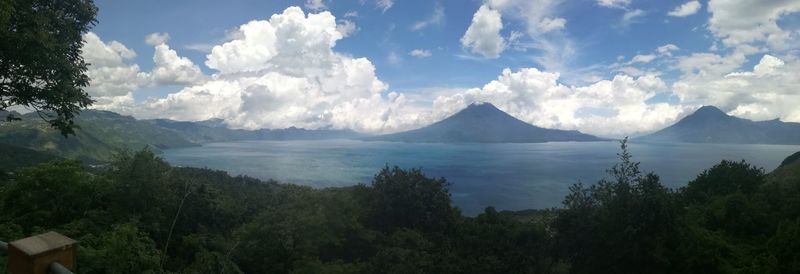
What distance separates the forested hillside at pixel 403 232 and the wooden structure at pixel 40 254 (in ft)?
41.3

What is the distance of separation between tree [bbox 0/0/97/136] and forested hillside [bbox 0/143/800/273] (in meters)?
6.38

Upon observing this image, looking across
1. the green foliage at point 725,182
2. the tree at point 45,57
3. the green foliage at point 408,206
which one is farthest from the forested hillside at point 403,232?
the green foliage at point 725,182

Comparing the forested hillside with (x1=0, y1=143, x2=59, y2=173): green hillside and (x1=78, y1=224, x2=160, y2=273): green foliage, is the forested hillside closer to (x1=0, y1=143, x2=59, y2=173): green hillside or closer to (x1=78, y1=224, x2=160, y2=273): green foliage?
(x1=78, y1=224, x2=160, y2=273): green foliage

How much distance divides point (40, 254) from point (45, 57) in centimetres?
872

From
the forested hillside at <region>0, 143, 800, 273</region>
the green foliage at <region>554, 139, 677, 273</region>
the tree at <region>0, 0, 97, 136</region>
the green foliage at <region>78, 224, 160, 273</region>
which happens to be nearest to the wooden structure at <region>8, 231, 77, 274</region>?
the tree at <region>0, 0, 97, 136</region>

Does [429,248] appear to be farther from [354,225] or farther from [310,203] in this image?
[310,203]

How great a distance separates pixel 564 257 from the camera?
1400 inches

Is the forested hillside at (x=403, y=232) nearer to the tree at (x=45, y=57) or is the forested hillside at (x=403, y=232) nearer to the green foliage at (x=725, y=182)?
the tree at (x=45, y=57)

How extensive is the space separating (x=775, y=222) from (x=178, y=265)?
153 feet

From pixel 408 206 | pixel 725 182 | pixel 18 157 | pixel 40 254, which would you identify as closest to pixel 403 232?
pixel 408 206

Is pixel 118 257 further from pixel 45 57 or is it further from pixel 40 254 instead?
pixel 40 254

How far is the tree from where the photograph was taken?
953 centimetres

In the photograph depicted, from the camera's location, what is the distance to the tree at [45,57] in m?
9.53

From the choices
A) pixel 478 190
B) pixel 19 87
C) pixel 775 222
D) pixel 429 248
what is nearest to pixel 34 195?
pixel 19 87
